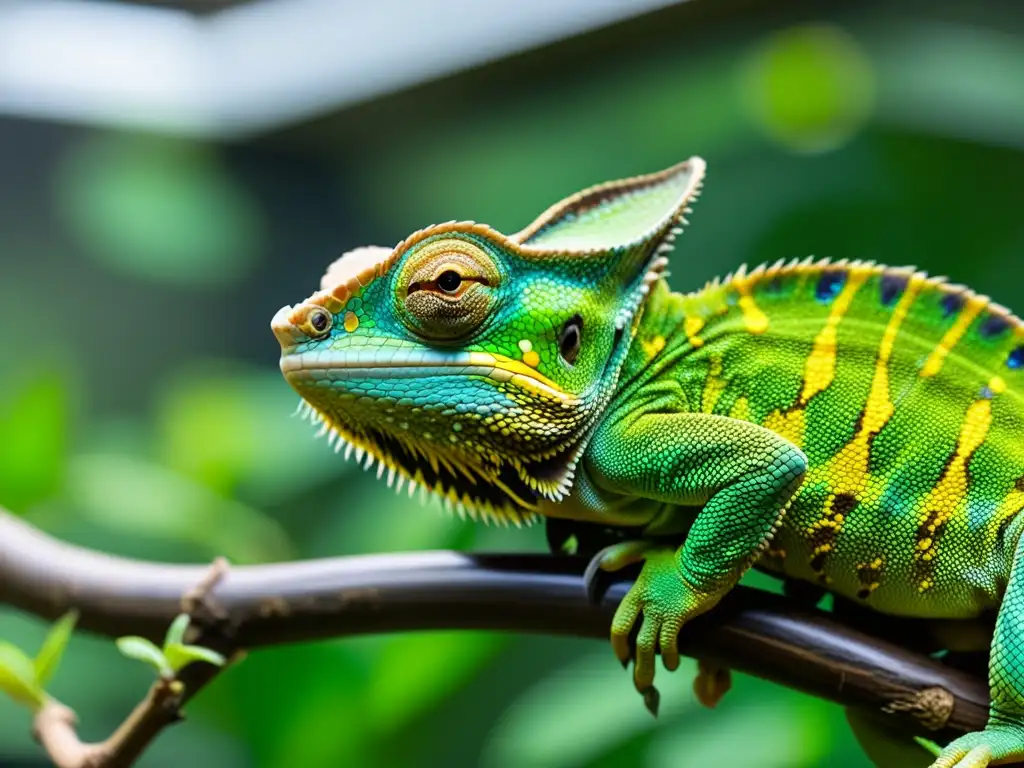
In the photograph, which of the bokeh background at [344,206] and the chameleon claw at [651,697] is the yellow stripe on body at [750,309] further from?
the bokeh background at [344,206]

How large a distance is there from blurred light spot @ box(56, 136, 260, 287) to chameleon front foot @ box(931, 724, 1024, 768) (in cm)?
358

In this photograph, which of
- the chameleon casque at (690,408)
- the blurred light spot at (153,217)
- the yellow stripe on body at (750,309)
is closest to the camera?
the chameleon casque at (690,408)

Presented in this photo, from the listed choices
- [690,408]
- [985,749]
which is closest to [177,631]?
[690,408]

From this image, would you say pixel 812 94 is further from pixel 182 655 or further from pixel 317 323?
pixel 182 655

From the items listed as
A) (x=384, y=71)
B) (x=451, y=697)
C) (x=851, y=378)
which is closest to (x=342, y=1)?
(x=384, y=71)

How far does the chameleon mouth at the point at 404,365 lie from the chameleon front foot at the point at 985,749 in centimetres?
75

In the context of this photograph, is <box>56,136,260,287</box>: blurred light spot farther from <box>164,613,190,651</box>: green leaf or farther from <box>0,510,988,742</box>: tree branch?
<box>164,613,190,651</box>: green leaf

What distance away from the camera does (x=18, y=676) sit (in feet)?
5.41

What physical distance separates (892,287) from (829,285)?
102mm

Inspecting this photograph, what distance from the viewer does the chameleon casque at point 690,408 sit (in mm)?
1522

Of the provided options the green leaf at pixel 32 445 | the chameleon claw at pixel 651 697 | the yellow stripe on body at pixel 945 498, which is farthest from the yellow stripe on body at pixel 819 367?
the green leaf at pixel 32 445

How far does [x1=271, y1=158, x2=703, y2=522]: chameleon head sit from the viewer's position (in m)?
1.54

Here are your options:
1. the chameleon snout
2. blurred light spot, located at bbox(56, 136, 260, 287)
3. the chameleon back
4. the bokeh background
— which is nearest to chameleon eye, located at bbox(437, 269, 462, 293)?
the chameleon snout

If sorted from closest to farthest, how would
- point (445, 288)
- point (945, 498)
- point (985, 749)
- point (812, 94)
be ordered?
1. point (985, 749)
2. point (445, 288)
3. point (945, 498)
4. point (812, 94)
